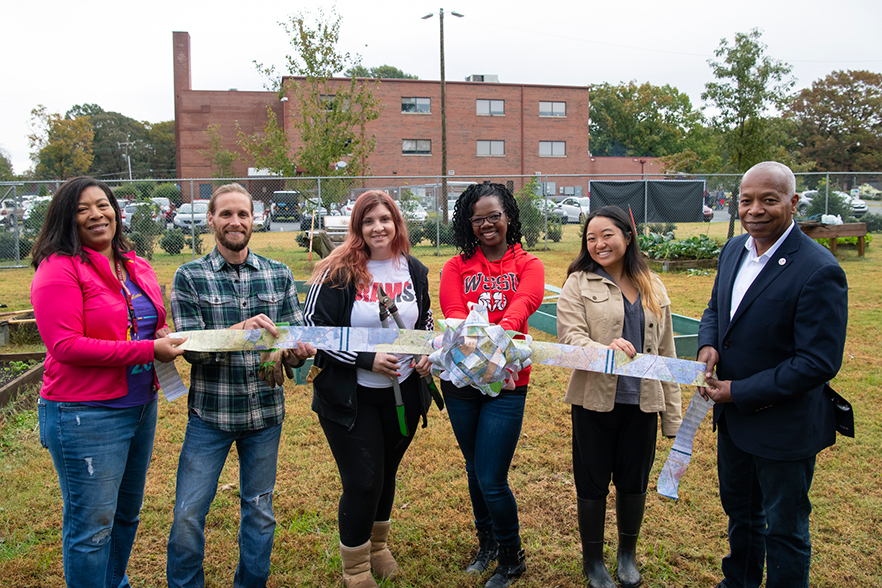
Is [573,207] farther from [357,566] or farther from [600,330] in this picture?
[357,566]

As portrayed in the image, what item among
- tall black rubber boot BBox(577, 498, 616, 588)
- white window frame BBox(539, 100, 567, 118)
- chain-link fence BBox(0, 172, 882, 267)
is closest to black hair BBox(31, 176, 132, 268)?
tall black rubber boot BBox(577, 498, 616, 588)

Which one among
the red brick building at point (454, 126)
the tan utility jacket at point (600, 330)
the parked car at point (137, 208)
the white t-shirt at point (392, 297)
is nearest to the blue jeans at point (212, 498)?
the white t-shirt at point (392, 297)

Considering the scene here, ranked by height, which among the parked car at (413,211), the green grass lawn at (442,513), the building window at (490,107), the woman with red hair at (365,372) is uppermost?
the building window at (490,107)

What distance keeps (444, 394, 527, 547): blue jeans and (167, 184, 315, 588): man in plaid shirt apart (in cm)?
80

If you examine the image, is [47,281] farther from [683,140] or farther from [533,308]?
[683,140]

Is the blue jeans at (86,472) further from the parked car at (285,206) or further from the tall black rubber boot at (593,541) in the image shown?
the parked car at (285,206)

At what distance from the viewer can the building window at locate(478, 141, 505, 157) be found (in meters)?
42.8

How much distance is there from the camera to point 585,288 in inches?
113

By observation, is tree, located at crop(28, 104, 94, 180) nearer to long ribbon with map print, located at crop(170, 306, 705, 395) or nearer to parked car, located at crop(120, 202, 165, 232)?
parked car, located at crop(120, 202, 165, 232)

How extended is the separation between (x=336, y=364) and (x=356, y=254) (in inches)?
20.5

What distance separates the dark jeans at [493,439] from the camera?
2.75 meters

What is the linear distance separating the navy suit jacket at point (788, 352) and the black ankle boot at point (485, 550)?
4.45 ft

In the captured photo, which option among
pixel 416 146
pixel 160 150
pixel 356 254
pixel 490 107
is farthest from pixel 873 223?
pixel 160 150

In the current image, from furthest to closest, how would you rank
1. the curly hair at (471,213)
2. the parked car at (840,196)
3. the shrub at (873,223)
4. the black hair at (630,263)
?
the shrub at (873,223) → the parked car at (840,196) → the curly hair at (471,213) → the black hair at (630,263)
